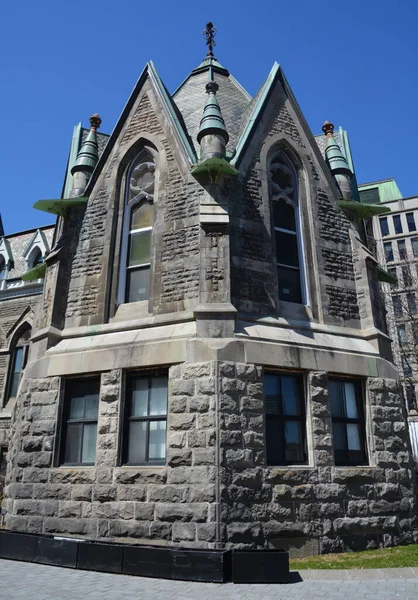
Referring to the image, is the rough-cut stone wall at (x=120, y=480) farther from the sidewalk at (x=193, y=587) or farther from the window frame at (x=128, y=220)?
the window frame at (x=128, y=220)

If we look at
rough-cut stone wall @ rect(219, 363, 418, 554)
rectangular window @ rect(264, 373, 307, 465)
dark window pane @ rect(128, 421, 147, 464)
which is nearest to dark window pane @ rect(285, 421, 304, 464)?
rectangular window @ rect(264, 373, 307, 465)

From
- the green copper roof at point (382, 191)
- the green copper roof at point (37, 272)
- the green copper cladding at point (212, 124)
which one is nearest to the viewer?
the green copper cladding at point (212, 124)

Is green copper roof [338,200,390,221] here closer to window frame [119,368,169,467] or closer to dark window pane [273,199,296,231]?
dark window pane [273,199,296,231]

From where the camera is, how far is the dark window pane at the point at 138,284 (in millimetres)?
12359

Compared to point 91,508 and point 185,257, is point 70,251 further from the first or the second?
point 91,508

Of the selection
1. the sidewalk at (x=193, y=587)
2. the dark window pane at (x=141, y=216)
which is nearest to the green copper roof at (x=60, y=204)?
the dark window pane at (x=141, y=216)

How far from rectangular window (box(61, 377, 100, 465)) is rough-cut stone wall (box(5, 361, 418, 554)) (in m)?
0.34

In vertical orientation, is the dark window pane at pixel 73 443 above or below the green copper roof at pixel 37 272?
below

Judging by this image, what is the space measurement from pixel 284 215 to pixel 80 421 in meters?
7.53

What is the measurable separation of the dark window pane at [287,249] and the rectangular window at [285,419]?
323 cm

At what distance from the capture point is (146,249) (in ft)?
41.9

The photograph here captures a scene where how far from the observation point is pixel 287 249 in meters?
13.0

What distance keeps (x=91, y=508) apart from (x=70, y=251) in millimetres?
6651

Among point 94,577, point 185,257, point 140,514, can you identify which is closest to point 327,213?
point 185,257
